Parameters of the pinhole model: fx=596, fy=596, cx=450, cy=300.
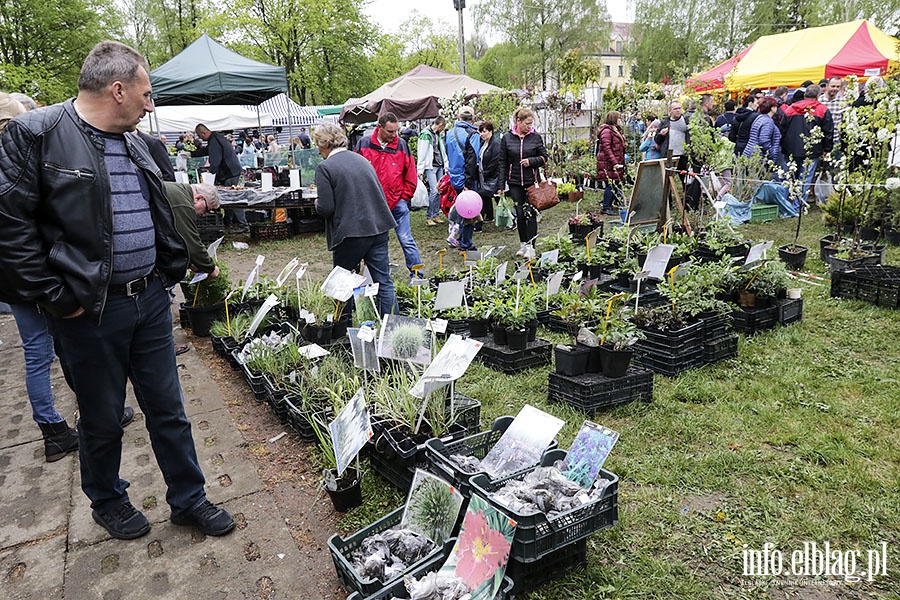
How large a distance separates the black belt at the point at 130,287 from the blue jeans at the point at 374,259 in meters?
2.39

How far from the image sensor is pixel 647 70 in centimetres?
3859

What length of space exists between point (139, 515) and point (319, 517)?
817 millimetres

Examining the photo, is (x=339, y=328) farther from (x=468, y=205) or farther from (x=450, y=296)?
(x=468, y=205)

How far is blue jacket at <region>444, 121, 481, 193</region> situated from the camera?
357 inches

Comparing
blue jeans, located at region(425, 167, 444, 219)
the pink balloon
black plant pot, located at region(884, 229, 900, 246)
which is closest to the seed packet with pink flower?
the pink balloon

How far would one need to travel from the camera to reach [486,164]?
8219 mm

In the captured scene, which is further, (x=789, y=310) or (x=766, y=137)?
(x=766, y=137)

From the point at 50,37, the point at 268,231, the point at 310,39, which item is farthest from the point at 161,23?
the point at 268,231

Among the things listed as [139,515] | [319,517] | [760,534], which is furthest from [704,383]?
[139,515]

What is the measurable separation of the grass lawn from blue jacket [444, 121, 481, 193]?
4.80 m

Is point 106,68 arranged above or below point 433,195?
above

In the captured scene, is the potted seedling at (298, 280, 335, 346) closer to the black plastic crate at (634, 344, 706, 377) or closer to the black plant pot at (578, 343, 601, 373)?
the black plant pot at (578, 343, 601, 373)

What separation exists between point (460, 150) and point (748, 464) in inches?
274

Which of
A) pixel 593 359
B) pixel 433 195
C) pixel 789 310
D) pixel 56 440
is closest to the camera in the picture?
pixel 56 440
